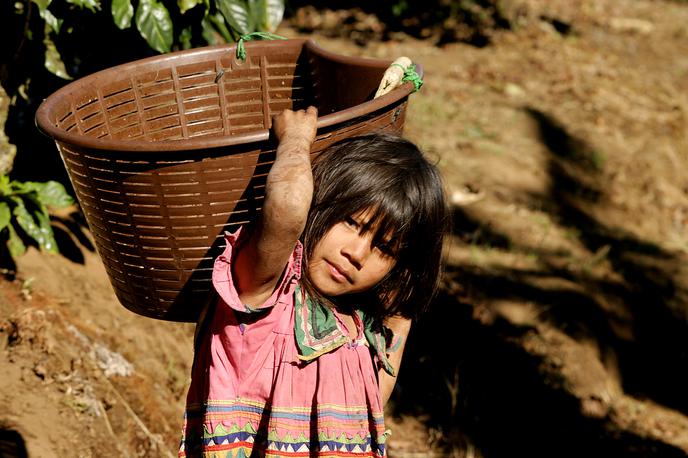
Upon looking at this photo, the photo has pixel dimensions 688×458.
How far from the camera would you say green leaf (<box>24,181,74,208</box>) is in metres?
2.92

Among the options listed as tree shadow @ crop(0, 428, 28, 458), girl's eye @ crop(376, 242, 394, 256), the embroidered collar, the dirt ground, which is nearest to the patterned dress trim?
the embroidered collar

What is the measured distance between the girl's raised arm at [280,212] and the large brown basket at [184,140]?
53 millimetres

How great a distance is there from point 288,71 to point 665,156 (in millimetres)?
4371

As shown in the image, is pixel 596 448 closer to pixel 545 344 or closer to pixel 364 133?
pixel 545 344

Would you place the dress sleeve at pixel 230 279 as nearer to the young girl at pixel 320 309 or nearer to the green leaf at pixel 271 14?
the young girl at pixel 320 309

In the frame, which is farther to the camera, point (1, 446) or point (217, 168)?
point (1, 446)

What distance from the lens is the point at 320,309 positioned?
1.71 meters

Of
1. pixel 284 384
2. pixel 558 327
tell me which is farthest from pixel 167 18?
pixel 558 327

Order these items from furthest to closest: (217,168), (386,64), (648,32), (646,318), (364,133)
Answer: (648,32), (646,318), (386,64), (364,133), (217,168)

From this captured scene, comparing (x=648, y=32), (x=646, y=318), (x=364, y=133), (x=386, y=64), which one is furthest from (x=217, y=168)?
(x=648, y=32)

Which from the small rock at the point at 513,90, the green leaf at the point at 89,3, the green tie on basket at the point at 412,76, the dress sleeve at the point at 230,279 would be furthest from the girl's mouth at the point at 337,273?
the small rock at the point at 513,90

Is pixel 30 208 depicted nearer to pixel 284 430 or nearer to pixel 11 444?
pixel 11 444

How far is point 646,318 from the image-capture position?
13.8 ft

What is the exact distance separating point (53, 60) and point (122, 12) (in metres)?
0.54
